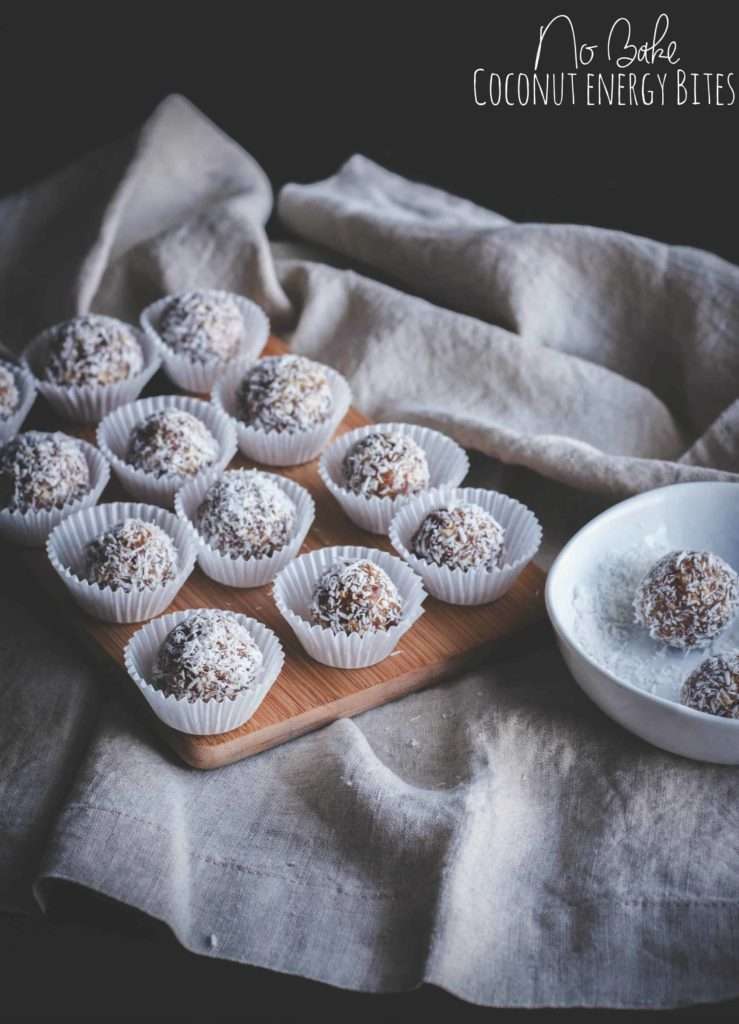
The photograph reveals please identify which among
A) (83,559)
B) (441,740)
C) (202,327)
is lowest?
(441,740)

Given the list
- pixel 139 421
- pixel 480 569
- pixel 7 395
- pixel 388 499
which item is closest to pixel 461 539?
pixel 480 569

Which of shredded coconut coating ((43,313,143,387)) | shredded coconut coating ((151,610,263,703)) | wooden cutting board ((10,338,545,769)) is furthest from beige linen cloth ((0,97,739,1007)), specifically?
shredded coconut coating ((43,313,143,387))

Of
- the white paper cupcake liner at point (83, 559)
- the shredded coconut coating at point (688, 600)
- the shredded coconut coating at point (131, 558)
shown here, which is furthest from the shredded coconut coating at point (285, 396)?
the shredded coconut coating at point (688, 600)

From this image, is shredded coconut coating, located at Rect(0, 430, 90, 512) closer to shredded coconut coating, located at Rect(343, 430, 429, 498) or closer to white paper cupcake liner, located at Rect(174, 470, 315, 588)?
white paper cupcake liner, located at Rect(174, 470, 315, 588)

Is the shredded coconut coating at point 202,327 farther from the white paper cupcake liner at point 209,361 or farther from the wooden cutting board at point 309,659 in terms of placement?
the wooden cutting board at point 309,659

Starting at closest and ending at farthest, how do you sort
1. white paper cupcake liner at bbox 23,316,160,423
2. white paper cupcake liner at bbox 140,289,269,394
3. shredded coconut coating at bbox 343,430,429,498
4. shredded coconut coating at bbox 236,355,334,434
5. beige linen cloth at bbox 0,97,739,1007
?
beige linen cloth at bbox 0,97,739,1007 < shredded coconut coating at bbox 343,430,429,498 < shredded coconut coating at bbox 236,355,334,434 < white paper cupcake liner at bbox 23,316,160,423 < white paper cupcake liner at bbox 140,289,269,394

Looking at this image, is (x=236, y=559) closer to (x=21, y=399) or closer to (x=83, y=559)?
(x=83, y=559)
